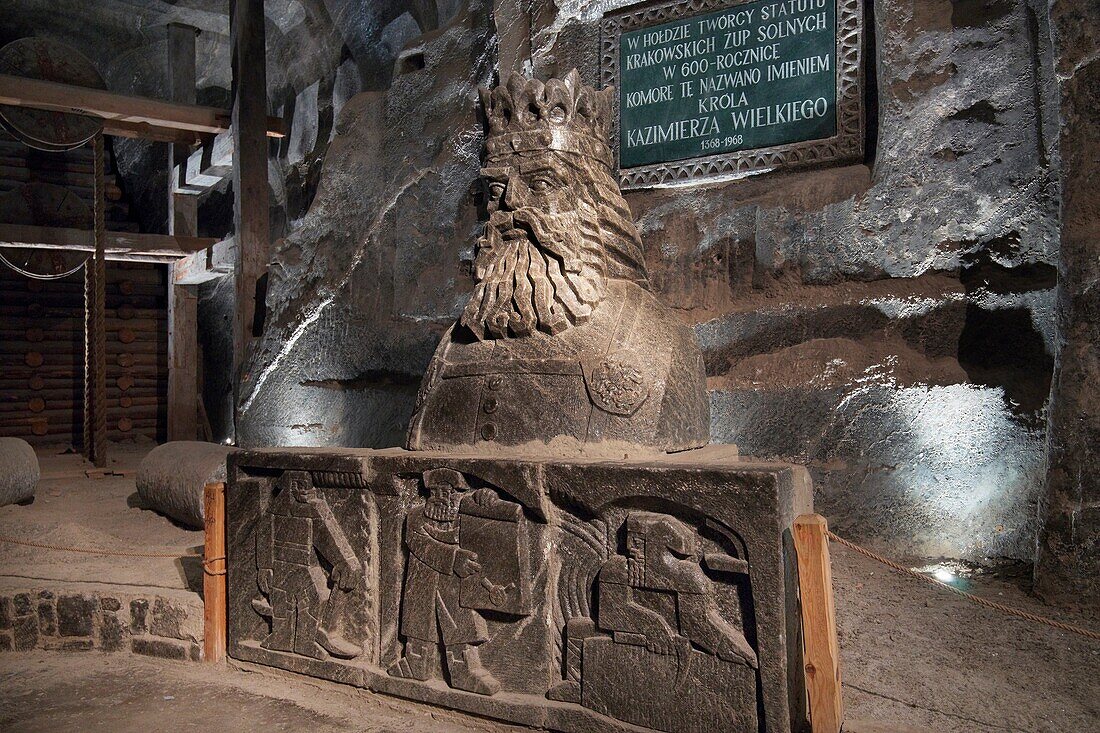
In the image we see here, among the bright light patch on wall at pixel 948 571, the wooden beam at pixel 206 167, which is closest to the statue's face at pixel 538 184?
the bright light patch on wall at pixel 948 571

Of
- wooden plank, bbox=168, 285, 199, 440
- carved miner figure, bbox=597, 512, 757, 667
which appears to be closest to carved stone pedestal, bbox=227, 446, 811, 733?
carved miner figure, bbox=597, 512, 757, 667

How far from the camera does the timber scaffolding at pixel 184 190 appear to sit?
7.48m

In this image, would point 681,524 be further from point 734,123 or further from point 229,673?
point 734,123

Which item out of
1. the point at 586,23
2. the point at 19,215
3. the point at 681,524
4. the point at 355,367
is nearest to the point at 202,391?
the point at 19,215

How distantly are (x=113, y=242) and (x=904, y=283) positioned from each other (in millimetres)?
7379

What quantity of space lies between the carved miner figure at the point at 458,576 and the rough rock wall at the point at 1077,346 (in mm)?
2257

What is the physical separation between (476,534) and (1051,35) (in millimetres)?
3348

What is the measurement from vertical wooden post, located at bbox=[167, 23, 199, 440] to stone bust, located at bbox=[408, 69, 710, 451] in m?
6.59

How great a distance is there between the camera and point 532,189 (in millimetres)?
3547

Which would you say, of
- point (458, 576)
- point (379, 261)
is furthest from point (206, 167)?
point (458, 576)

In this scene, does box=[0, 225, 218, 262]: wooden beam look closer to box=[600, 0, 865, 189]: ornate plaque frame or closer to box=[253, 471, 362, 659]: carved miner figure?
box=[600, 0, 865, 189]: ornate plaque frame

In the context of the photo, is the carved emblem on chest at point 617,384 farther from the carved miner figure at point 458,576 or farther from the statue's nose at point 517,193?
the statue's nose at point 517,193

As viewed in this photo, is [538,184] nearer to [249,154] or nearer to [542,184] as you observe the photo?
[542,184]

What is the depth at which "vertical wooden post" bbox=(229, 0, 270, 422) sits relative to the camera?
7453 millimetres
